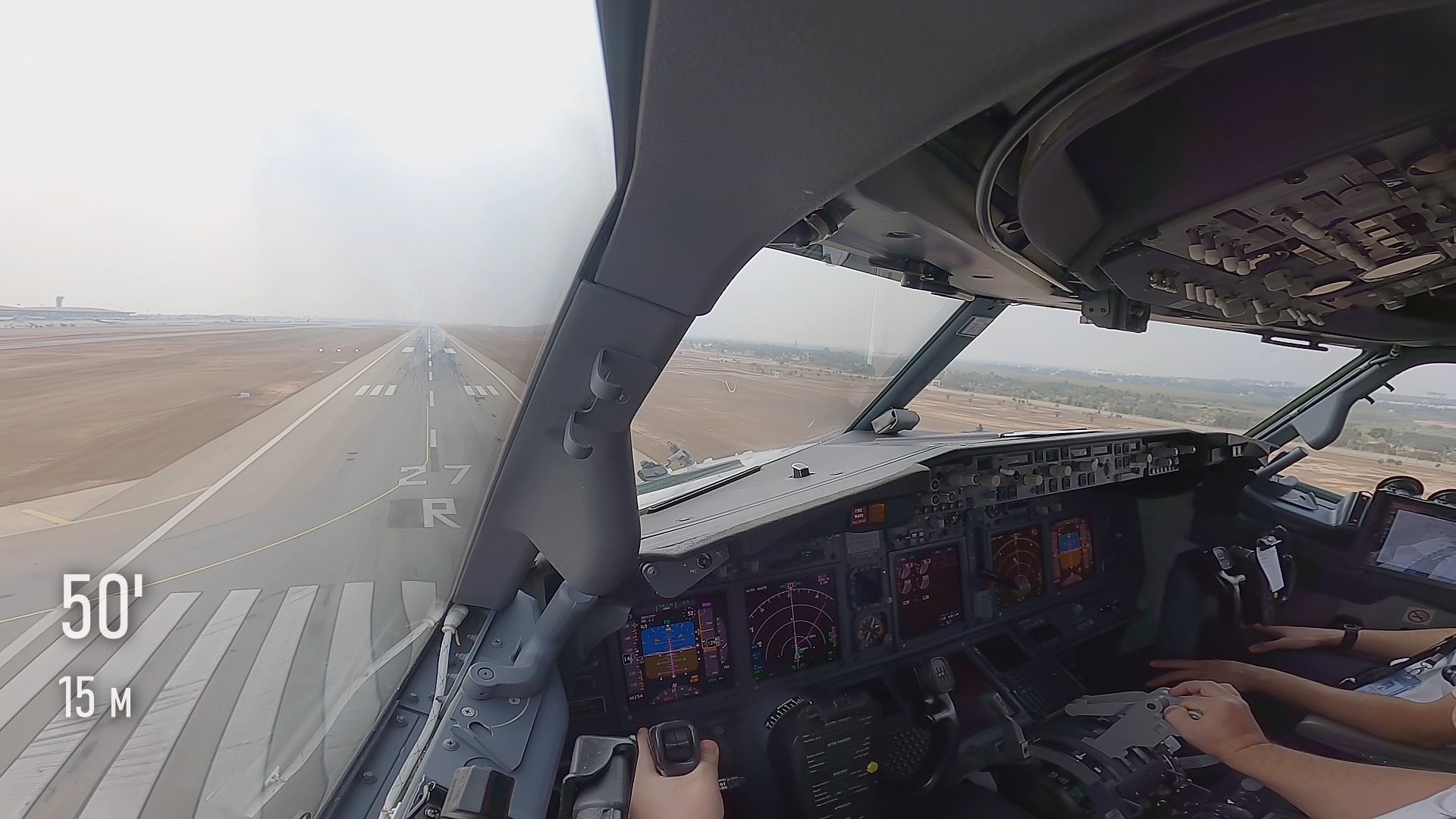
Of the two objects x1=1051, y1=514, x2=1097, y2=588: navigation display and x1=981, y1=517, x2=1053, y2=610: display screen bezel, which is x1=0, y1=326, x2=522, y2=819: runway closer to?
x1=981, y1=517, x2=1053, y2=610: display screen bezel

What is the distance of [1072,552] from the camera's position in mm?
3613

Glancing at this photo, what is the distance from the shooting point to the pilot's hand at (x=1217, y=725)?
99.0 inches

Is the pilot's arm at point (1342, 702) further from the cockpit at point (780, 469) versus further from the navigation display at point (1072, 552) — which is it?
the navigation display at point (1072, 552)

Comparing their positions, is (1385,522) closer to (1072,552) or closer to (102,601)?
(1072,552)

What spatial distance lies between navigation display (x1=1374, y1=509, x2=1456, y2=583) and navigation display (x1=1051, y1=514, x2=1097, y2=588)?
1.41 m

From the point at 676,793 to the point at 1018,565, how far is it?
2.45m

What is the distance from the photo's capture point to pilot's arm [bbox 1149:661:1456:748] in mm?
2389

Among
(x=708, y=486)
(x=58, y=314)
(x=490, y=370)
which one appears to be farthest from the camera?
(x=708, y=486)

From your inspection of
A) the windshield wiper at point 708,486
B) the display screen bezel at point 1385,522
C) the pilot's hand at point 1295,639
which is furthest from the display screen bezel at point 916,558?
the display screen bezel at point 1385,522

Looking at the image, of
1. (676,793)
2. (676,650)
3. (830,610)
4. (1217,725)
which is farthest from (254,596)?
(1217,725)

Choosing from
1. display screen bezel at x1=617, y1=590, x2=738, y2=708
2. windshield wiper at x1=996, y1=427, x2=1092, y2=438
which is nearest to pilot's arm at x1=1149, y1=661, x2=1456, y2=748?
windshield wiper at x1=996, y1=427, x2=1092, y2=438

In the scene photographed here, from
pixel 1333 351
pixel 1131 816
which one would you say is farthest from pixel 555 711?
pixel 1333 351

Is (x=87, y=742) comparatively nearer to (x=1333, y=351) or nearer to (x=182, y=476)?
(x=182, y=476)

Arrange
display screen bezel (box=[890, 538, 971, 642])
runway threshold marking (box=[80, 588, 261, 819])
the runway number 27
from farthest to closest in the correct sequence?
display screen bezel (box=[890, 538, 971, 642]), runway threshold marking (box=[80, 588, 261, 819]), the runway number 27
